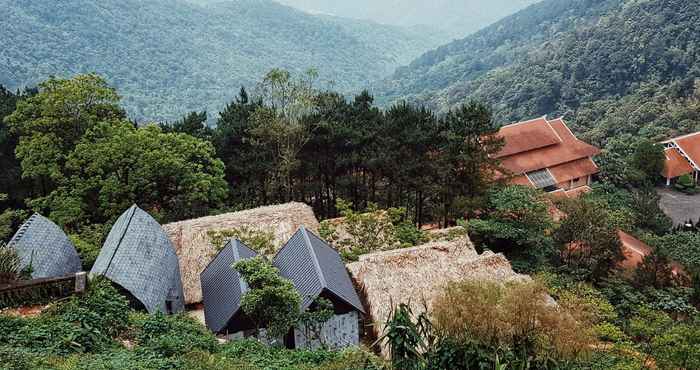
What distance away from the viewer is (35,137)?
19.5 metres

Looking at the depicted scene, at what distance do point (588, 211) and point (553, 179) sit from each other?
1397cm

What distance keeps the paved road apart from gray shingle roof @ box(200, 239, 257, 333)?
24909 millimetres

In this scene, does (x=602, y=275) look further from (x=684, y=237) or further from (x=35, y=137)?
(x=35, y=137)

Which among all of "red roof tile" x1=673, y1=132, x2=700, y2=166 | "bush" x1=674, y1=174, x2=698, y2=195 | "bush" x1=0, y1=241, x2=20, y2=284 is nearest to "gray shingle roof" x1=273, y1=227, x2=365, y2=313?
"bush" x1=0, y1=241, x2=20, y2=284

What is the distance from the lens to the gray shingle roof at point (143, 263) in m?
13.4

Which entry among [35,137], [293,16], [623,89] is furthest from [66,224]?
[293,16]

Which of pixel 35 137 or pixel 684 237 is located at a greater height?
pixel 35 137

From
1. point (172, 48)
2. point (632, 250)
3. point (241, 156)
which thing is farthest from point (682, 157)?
point (172, 48)

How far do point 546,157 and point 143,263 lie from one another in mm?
26221

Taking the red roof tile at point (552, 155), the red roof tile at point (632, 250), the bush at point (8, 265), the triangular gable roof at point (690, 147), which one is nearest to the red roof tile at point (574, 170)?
the red roof tile at point (552, 155)

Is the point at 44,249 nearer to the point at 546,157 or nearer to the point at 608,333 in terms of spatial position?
the point at 608,333

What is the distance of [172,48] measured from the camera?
8156 centimetres

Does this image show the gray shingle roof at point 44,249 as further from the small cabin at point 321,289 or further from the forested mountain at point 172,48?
the forested mountain at point 172,48

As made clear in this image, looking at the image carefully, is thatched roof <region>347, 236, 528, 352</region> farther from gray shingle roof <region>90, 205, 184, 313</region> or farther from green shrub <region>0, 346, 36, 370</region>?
green shrub <region>0, 346, 36, 370</region>
